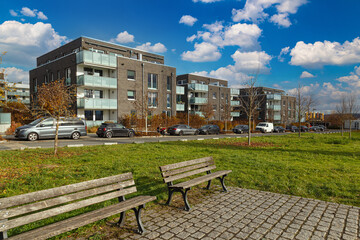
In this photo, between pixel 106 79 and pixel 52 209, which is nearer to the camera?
pixel 52 209

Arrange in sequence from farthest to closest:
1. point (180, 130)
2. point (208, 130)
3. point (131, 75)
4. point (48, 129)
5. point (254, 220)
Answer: point (131, 75) → point (208, 130) → point (180, 130) → point (48, 129) → point (254, 220)

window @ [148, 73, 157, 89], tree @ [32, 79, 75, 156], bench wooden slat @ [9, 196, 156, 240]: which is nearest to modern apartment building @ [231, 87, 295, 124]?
window @ [148, 73, 157, 89]

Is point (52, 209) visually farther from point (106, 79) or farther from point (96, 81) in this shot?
point (106, 79)

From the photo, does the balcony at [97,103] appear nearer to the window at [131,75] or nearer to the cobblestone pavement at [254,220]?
the window at [131,75]

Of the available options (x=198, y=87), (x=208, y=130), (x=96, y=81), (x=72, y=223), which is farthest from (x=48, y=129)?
(x=198, y=87)

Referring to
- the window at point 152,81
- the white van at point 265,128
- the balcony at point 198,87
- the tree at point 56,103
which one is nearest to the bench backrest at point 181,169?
the tree at point 56,103

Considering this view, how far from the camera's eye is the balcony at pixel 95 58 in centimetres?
2872

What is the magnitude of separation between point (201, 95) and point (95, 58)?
2889 centimetres

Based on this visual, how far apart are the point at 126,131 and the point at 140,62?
1463 cm

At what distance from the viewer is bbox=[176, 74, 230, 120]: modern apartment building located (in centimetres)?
5066

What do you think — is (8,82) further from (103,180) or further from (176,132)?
(176,132)

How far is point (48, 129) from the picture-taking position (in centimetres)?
1864

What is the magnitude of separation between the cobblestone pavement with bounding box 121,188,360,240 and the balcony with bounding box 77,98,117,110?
26231 millimetres

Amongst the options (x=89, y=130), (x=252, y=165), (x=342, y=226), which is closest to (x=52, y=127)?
(x=89, y=130)
